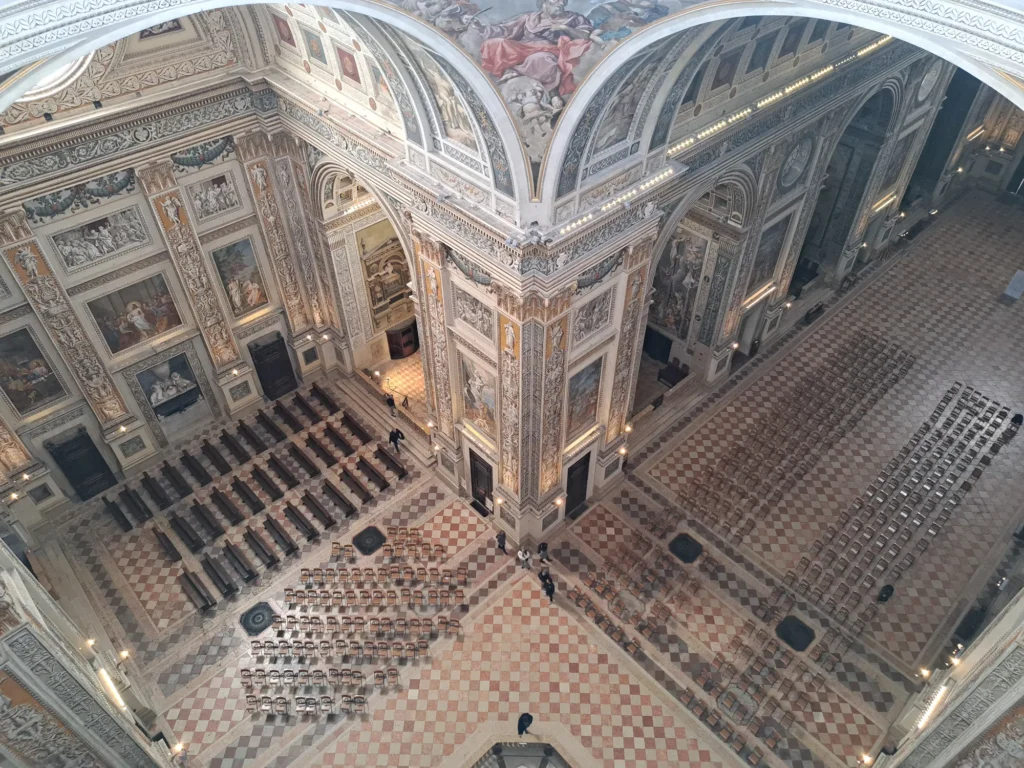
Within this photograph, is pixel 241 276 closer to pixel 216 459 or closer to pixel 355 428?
pixel 216 459

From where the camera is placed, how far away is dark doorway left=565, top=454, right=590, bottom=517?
2033 centimetres

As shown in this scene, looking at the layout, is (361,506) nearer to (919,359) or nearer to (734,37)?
(734,37)

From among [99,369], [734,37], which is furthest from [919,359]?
[99,369]

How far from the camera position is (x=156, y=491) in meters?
21.6

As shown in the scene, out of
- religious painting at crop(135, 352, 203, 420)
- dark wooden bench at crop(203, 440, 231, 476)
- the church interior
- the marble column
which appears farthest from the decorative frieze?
dark wooden bench at crop(203, 440, 231, 476)

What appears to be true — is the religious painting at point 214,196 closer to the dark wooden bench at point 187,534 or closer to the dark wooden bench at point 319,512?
the dark wooden bench at point 319,512

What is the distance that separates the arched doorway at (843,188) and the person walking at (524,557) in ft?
53.6

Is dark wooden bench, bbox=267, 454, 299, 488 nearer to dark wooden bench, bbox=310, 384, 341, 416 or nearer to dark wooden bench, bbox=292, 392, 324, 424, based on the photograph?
dark wooden bench, bbox=292, 392, 324, 424

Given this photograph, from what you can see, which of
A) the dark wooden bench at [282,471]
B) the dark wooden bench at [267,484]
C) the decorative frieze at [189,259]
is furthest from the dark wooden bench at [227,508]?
the decorative frieze at [189,259]

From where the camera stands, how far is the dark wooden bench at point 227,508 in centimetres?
2109

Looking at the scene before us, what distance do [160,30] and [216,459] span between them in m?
12.3

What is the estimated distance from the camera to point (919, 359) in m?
26.0

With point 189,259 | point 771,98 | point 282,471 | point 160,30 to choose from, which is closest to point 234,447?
point 282,471

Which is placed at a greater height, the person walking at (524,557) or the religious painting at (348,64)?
the religious painting at (348,64)
